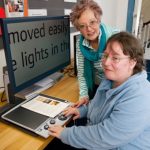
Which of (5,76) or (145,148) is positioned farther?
(5,76)

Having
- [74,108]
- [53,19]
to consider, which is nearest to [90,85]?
[74,108]

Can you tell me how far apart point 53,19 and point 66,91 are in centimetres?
51

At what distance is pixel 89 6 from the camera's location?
122 cm

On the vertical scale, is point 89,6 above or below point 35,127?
above

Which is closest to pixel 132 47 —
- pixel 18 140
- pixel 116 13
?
pixel 18 140

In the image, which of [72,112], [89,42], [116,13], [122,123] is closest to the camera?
[122,123]

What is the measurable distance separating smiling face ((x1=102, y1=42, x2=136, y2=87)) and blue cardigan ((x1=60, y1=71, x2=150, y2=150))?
1.9 inches

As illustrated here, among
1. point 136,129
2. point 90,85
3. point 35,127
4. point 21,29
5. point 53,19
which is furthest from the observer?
point 90,85

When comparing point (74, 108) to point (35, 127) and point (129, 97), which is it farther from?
point (129, 97)

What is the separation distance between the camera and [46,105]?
3.86 ft

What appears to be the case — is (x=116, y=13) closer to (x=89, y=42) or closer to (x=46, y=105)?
(x=89, y=42)

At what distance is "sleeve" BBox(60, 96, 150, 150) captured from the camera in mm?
808

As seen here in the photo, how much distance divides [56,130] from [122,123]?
32 cm

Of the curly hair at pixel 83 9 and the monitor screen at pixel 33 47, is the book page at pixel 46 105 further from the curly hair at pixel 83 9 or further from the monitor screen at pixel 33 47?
the curly hair at pixel 83 9
